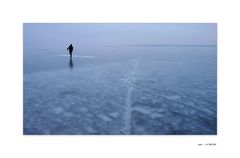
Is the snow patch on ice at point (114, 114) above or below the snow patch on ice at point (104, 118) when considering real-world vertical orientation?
above

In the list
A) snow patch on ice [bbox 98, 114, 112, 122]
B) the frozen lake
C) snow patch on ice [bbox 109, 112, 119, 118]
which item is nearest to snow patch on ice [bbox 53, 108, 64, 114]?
the frozen lake

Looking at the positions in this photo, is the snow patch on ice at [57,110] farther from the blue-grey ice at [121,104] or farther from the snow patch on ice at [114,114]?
the snow patch on ice at [114,114]

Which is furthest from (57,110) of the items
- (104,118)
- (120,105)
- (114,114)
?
(120,105)

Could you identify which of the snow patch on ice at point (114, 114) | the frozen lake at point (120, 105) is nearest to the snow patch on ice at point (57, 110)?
the frozen lake at point (120, 105)

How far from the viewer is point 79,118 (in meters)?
4.81

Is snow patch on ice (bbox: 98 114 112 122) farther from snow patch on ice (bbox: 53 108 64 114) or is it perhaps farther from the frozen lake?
snow patch on ice (bbox: 53 108 64 114)

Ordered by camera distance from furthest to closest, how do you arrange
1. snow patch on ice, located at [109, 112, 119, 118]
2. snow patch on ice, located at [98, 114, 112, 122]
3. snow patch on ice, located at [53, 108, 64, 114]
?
snow patch on ice, located at [53, 108, 64, 114]
snow patch on ice, located at [109, 112, 119, 118]
snow patch on ice, located at [98, 114, 112, 122]

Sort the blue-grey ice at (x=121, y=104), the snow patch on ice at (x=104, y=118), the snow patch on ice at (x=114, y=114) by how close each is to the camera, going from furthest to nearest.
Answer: the snow patch on ice at (x=114, y=114) < the snow patch on ice at (x=104, y=118) < the blue-grey ice at (x=121, y=104)

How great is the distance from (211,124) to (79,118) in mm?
2575

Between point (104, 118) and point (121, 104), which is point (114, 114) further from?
point (121, 104)
